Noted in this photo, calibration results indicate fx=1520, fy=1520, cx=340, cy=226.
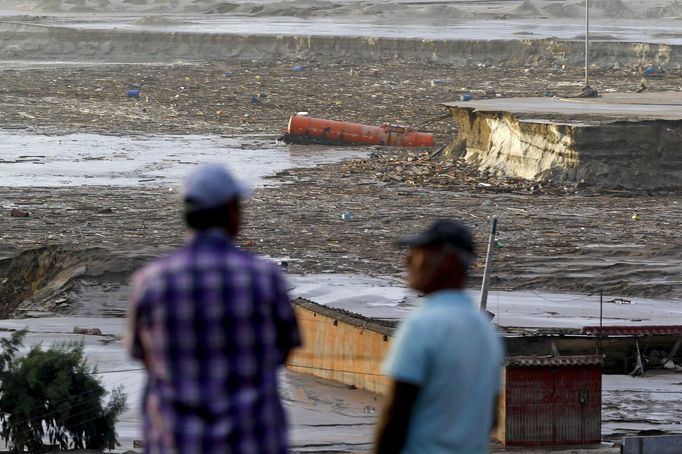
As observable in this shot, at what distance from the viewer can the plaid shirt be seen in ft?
12.7

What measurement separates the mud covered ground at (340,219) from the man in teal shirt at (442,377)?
14612 mm

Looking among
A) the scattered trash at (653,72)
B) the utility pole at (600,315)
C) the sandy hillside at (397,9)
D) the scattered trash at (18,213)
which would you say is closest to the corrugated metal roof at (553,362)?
the utility pole at (600,315)

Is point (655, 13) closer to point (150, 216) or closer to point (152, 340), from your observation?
point (150, 216)

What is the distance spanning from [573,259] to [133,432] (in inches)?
395

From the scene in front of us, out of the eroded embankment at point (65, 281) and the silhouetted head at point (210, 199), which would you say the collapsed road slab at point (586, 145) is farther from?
the silhouetted head at point (210, 199)

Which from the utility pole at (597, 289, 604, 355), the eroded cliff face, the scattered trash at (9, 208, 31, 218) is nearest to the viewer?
the utility pole at (597, 289, 604, 355)

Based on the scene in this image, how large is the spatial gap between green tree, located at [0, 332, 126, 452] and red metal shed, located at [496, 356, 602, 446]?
322 centimetres

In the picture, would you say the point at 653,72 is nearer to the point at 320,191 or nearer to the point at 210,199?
the point at 320,191

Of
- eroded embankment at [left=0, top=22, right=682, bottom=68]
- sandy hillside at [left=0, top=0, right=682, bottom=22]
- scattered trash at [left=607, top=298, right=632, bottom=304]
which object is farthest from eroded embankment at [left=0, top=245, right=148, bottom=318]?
sandy hillside at [left=0, top=0, right=682, bottom=22]

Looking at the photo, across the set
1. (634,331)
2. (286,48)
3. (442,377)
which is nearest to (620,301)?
(634,331)

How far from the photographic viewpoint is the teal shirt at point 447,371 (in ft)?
13.1

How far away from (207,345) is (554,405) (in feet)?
29.5

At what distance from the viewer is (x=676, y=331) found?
15672 millimetres

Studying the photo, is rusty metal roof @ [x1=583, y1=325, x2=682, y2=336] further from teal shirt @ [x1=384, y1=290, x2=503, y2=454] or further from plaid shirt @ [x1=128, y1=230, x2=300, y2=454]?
plaid shirt @ [x1=128, y1=230, x2=300, y2=454]
